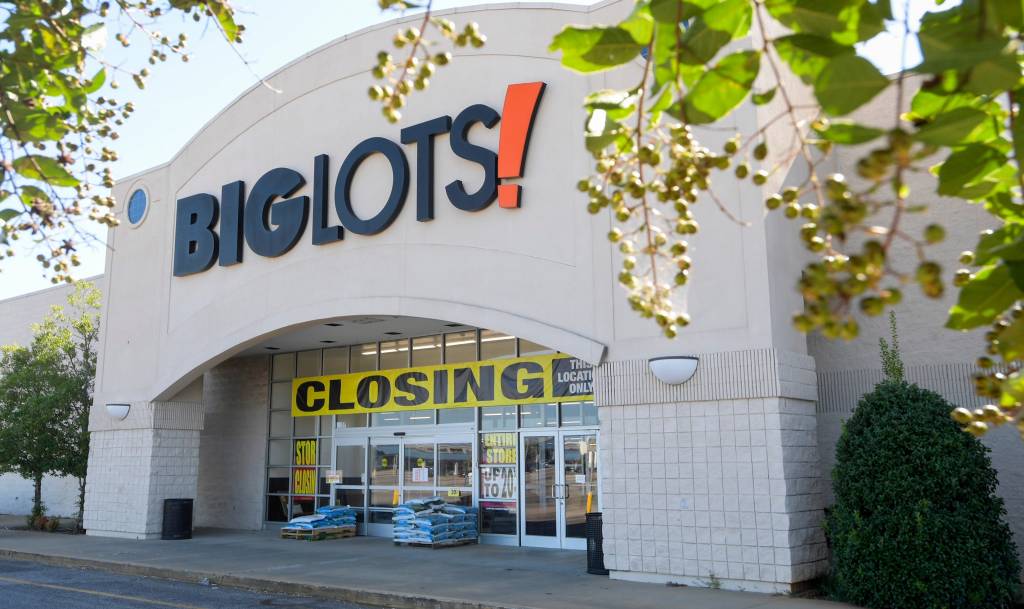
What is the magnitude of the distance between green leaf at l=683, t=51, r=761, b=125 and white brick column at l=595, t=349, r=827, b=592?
934cm

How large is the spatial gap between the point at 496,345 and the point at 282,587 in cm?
696

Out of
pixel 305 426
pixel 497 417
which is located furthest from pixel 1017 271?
pixel 305 426

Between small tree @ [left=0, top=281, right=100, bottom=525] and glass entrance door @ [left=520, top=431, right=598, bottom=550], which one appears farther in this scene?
small tree @ [left=0, top=281, right=100, bottom=525]

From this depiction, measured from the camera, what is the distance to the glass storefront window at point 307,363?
22.2 meters

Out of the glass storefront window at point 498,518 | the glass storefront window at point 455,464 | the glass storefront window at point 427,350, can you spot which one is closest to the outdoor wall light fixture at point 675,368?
the glass storefront window at point 498,518

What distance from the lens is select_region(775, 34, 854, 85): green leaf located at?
2.63 metres

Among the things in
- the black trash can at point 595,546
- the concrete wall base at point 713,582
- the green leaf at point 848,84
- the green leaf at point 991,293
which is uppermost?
the green leaf at point 848,84

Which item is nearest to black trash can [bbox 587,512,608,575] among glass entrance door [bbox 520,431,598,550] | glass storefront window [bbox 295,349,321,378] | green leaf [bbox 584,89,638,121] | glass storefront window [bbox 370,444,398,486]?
glass entrance door [bbox 520,431,598,550]

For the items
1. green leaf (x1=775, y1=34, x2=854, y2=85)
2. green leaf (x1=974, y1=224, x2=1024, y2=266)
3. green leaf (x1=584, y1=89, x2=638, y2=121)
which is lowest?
green leaf (x1=974, y1=224, x2=1024, y2=266)

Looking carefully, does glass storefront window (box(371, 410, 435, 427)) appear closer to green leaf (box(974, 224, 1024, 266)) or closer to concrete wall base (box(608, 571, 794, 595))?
concrete wall base (box(608, 571, 794, 595))

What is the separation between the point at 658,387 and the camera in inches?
505

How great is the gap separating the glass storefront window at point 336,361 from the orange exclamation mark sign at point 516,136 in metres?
8.53

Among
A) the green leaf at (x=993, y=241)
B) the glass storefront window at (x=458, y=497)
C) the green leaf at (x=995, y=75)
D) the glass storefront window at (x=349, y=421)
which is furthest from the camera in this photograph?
the glass storefront window at (x=349, y=421)

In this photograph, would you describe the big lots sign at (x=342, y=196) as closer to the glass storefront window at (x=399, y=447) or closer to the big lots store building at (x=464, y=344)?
the big lots store building at (x=464, y=344)
